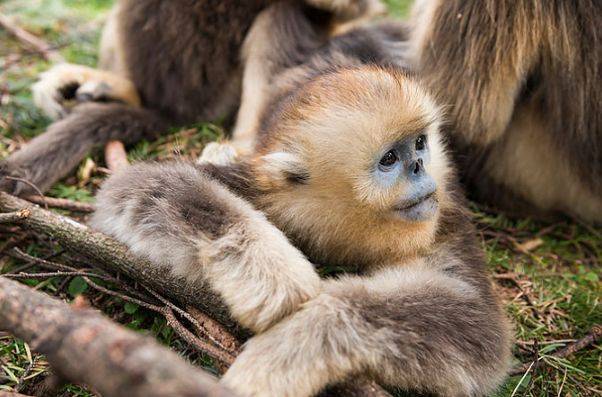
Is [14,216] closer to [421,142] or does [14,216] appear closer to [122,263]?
[122,263]

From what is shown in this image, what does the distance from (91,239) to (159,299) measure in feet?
1.38

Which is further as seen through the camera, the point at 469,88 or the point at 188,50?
the point at 188,50

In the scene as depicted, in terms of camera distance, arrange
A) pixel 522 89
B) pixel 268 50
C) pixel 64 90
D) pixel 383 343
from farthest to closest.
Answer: pixel 64 90 → pixel 268 50 → pixel 522 89 → pixel 383 343

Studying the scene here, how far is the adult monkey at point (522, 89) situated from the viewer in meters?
3.54

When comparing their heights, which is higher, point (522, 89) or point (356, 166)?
point (522, 89)

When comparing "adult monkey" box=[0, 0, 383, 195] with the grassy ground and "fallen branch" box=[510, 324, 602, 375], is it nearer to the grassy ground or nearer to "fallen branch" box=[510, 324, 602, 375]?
the grassy ground

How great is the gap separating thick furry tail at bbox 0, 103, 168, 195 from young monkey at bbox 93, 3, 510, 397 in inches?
36.5

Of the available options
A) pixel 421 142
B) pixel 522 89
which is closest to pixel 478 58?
pixel 522 89

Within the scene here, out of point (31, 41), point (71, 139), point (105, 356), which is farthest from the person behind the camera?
point (31, 41)

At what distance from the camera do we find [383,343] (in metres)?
2.54

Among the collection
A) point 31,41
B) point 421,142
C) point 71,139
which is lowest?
point 71,139

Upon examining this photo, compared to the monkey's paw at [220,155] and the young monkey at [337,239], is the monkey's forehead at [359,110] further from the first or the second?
the monkey's paw at [220,155]

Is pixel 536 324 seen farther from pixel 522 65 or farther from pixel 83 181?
pixel 83 181

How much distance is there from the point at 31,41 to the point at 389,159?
4.24 meters
